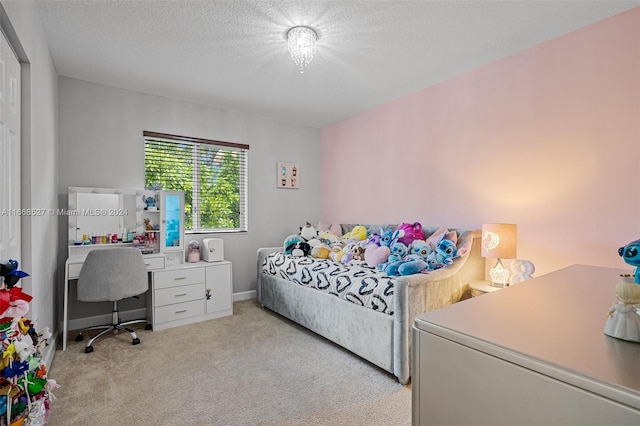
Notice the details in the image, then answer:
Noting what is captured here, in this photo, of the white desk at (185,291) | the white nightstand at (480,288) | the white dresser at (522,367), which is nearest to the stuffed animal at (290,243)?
the white desk at (185,291)

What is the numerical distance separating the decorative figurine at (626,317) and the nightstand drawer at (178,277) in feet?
11.0

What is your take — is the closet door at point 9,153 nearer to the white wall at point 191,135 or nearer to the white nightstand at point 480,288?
the white wall at point 191,135

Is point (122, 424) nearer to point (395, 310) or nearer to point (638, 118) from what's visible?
point (395, 310)

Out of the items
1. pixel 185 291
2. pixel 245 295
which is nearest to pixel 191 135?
pixel 185 291

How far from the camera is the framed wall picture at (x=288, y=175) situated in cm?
453

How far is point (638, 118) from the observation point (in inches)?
83.9

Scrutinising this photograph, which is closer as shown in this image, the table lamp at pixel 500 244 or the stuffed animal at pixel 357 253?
the table lamp at pixel 500 244

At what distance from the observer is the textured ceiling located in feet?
6.91

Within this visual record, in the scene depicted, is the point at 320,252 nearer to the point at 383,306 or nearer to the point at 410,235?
the point at 410,235

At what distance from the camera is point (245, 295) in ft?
13.8

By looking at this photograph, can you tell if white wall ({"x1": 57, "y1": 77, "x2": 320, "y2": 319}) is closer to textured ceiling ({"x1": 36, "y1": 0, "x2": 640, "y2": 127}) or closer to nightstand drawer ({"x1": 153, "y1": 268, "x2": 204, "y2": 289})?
textured ceiling ({"x1": 36, "y1": 0, "x2": 640, "y2": 127})

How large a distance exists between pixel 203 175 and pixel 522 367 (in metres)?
3.96

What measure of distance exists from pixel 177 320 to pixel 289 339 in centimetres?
121

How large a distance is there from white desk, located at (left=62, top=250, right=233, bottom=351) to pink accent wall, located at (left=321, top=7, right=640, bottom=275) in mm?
2129
